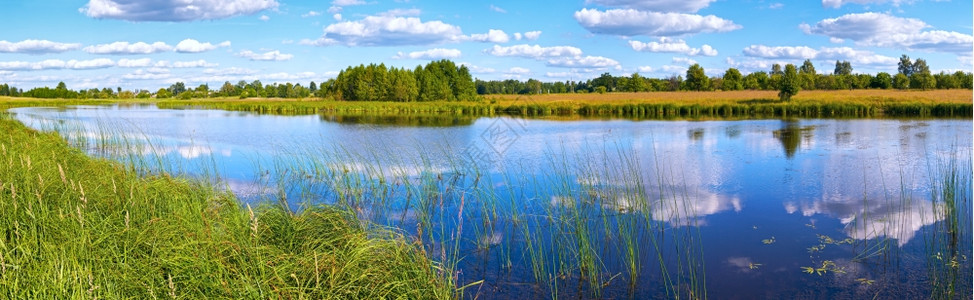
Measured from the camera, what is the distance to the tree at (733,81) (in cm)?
7501

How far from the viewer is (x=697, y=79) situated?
75000 mm

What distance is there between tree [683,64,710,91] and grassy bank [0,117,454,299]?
74681 millimetres

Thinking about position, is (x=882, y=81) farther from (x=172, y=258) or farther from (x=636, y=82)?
(x=172, y=258)

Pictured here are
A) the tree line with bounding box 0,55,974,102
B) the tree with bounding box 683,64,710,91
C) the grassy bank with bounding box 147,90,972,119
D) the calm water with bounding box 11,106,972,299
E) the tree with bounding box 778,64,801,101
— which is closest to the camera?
the calm water with bounding box 11,106,972,299

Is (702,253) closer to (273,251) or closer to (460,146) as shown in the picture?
(273,251)

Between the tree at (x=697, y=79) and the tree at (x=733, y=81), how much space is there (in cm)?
207

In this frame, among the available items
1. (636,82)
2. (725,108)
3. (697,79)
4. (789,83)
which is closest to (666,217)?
(725,108)

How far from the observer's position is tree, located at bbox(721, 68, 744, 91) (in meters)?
75.0

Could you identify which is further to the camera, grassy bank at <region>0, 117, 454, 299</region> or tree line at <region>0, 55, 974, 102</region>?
tree line at <region>0, 55, 974, 102</region>

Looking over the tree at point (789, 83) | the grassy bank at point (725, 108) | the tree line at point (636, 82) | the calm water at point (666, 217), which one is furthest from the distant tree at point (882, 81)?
the calm water at point (666, 217)

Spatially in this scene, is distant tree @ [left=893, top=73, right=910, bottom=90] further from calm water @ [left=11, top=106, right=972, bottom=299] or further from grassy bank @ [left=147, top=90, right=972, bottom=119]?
calm water @ [left=11, top=106, right=972, bottom=299]

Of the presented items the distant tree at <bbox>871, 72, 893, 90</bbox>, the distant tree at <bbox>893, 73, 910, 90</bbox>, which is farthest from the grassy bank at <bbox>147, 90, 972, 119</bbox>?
the distant tree at <bbox>871, 72, 893, 90</bbox>

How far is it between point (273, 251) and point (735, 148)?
1543cm

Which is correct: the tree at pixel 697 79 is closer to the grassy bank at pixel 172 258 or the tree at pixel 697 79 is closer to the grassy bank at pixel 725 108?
the grassy bank at pixel 725 108
